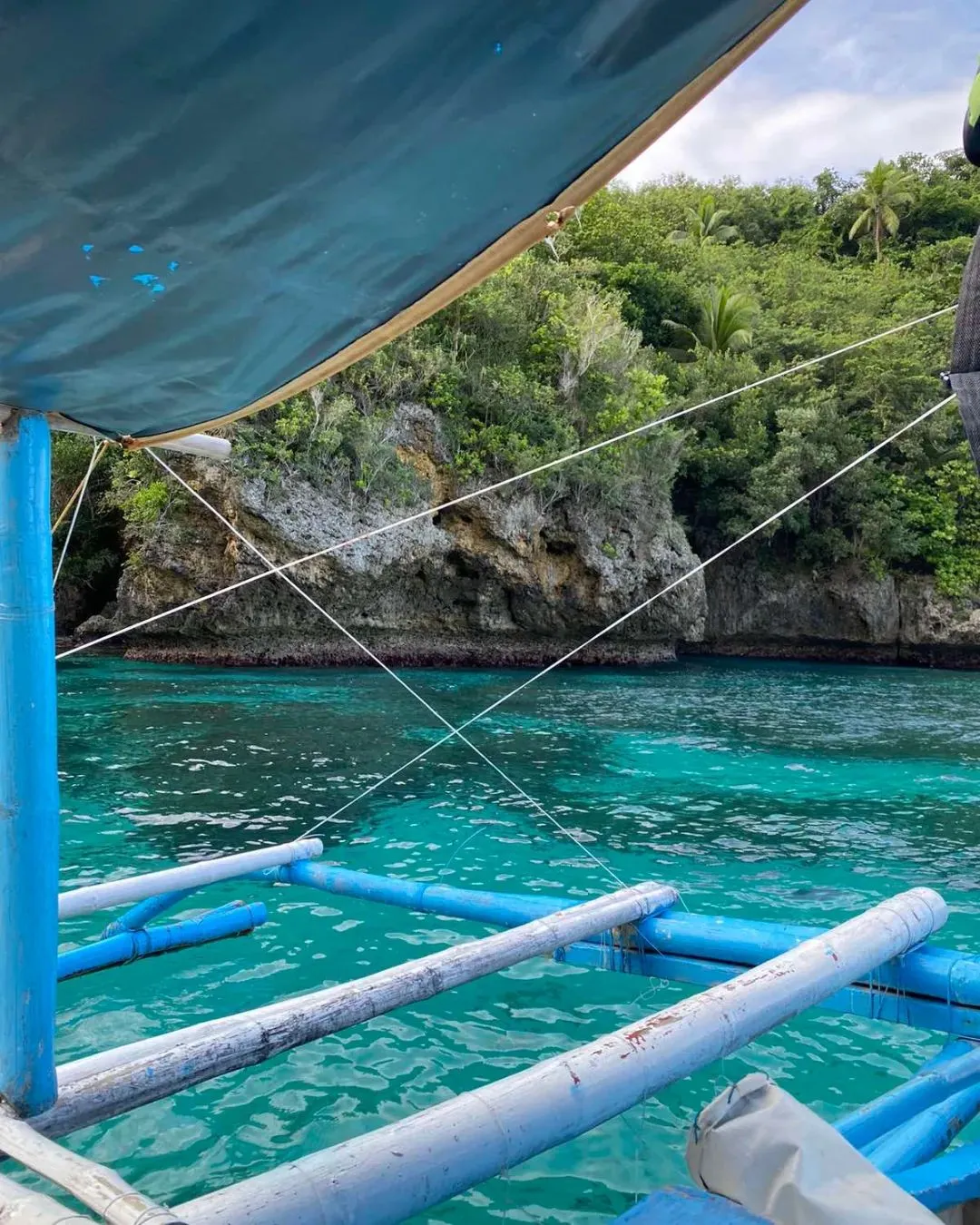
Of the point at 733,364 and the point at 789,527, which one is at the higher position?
the point at 733,364

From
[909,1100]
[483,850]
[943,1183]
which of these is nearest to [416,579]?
[483,850]

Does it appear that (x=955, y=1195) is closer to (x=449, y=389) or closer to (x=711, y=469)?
(x=449, y=389)

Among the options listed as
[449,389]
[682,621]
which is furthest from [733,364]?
[449,389]

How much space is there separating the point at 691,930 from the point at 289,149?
3.13 m

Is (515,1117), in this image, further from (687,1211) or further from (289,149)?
(289,149)

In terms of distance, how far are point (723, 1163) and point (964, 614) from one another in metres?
23.7

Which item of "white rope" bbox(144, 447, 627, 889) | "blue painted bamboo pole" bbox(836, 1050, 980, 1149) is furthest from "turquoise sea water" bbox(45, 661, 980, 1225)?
"blue painted bamboo pole" bbox(836, 1050, 980, 1149)

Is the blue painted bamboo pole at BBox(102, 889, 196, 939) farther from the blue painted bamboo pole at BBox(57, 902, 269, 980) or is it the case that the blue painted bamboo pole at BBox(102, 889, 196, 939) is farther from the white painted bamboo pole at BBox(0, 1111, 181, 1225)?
the white painted bamboo pole at BBox(0, 1111, 181, 1225)

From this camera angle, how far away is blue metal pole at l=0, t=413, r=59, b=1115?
1.88 m

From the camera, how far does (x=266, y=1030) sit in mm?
2312

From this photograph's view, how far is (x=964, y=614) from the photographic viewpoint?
74.5ft

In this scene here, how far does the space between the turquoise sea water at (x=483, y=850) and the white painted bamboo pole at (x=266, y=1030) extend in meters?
0.66

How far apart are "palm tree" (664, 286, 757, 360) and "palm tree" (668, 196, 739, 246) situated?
1047cm

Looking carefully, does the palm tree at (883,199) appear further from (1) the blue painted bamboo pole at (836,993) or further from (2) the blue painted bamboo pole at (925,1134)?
(2) the blue painted bamboo pole at (925,1134)
